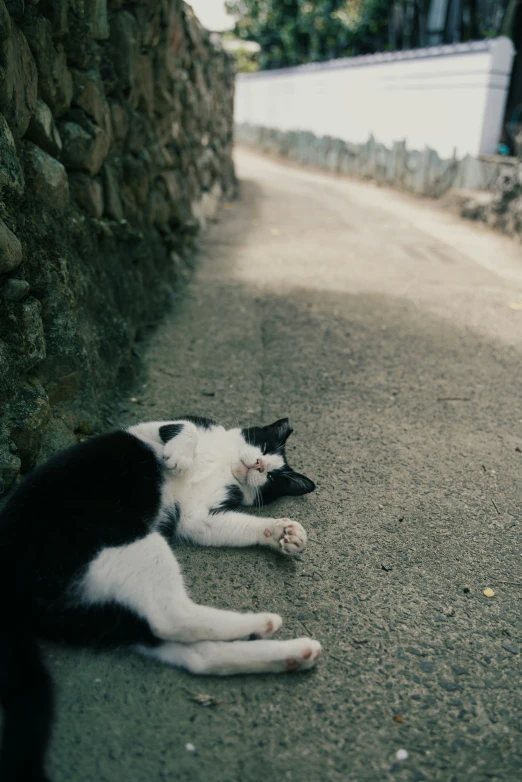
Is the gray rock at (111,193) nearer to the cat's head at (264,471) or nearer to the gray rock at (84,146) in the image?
the gray rock at (84,146)

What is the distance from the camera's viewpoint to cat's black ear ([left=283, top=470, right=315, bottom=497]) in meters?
2.50

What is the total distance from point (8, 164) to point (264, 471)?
142 centimetres

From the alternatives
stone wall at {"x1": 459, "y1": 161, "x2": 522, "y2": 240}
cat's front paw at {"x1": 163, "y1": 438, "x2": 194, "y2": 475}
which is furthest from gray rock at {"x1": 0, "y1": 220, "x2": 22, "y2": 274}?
stone wall at {"x1": 459, "y1": 161, "x2": 522, "y2": 240}

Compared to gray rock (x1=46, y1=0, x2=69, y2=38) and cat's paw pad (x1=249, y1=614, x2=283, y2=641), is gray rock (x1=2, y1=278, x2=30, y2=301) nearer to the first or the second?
gray rock (x1=46, y1=0, x2=69, y2=38)

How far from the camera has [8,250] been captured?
2121mm

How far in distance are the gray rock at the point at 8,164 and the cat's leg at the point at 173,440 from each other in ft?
3.13

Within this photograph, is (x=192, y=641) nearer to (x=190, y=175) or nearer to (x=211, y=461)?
(x=211, y=461)

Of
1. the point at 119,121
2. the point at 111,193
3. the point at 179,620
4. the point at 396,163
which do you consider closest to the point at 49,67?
the point at 111,193

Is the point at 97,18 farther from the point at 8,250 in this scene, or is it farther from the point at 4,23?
the point at 8,250

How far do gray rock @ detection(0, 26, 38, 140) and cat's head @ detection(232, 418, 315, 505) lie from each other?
1.46m

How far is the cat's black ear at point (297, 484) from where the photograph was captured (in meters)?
2.50

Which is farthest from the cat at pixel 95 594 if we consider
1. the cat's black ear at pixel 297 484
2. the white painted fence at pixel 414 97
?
the white painted fence at pixel 414 97

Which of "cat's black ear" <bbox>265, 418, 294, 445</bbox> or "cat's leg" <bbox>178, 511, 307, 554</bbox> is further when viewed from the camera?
"cat's black ear" <bbox>265, 418, 294, 445</bbox>

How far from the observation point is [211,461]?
2441 mm
